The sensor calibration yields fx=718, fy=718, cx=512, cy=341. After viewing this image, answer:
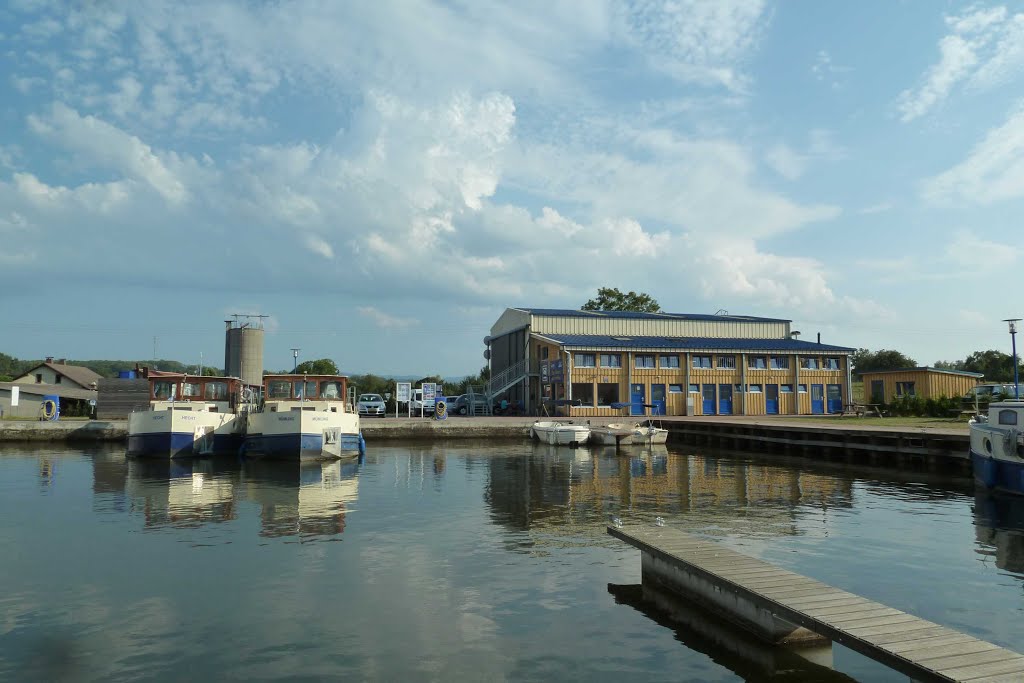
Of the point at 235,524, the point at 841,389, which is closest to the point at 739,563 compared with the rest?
the point at 235,524

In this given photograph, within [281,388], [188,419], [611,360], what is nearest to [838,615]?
[281,388]

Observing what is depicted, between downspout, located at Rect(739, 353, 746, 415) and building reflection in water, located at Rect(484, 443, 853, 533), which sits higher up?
downspout, located at Rect(739, 353, 746, 415)

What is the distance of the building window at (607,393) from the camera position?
51131mm

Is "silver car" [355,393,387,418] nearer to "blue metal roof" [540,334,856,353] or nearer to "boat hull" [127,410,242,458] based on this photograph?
"blue metal roof" [540,334,856,353]

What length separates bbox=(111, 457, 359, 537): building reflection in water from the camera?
1628 centimetres

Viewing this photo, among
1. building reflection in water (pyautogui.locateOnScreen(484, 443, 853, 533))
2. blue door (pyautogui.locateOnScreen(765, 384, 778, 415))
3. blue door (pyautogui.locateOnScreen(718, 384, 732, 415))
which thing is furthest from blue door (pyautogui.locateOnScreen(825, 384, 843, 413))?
building reflection in water (pyautogui.locateOnScreen(484, 443, 853, 533))

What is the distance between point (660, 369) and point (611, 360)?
374cm

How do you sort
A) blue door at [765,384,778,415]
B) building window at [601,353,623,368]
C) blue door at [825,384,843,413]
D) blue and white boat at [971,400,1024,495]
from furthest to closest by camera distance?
1. blue door at [825,384,843,413]
2. blue door at [765,384,778,415]
3. building window at [601,353,623,368]
4. blue and white boat at [971,400,1024,495]

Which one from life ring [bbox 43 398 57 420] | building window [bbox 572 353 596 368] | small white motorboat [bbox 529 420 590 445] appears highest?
building window [bbox 572 353 596 368]

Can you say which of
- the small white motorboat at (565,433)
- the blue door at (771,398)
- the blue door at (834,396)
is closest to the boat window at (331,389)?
the small white motorboat at (565,433)

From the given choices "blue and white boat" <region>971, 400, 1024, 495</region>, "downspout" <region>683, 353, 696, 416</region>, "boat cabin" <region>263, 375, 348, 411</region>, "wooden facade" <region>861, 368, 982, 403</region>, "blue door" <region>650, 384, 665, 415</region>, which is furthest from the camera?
"downspout" <region>683, 353, 696, 416</region>

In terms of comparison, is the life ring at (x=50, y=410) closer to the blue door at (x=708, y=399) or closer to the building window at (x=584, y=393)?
the building window at (x=584, y=393)

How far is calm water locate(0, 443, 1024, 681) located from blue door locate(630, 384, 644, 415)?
2695 cm

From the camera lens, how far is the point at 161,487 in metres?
22.0
